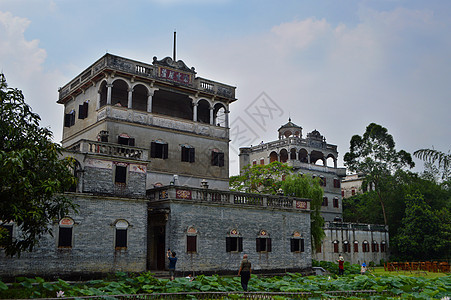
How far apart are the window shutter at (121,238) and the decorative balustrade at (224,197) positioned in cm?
295

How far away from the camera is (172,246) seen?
79.6 feet

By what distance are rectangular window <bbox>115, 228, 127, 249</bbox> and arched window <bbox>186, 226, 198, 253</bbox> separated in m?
3.44

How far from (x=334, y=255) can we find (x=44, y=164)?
34266mm

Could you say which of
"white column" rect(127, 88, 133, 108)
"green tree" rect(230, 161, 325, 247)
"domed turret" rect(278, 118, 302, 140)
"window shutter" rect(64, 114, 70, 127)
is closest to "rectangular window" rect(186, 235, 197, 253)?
"white column" rect(127, 88, 133, 108)

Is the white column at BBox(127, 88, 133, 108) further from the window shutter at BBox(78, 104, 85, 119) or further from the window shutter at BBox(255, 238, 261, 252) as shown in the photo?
the window shutter at BBox(255, 238, 261, 252)

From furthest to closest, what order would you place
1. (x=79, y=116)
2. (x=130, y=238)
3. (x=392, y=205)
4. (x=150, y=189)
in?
(x=392, y=205)
(x=79, y=116)
(x=150, y=189)
(x=130, y=238)

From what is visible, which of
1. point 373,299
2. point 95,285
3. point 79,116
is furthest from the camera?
point 79,116

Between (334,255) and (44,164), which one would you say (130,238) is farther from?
(334,255)

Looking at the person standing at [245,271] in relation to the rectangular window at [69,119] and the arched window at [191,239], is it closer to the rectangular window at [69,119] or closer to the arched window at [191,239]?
the arched window at [191,239]

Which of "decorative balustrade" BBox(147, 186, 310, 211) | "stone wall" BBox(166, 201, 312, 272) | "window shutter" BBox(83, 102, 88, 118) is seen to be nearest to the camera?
"stone wall" BBox(166, 201, 312, 272)

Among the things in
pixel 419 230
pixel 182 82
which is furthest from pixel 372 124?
pixel 182 82

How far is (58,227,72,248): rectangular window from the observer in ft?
70.1

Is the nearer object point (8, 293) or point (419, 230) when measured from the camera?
point (8, 293)

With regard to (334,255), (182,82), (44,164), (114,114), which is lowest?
(334,255)
